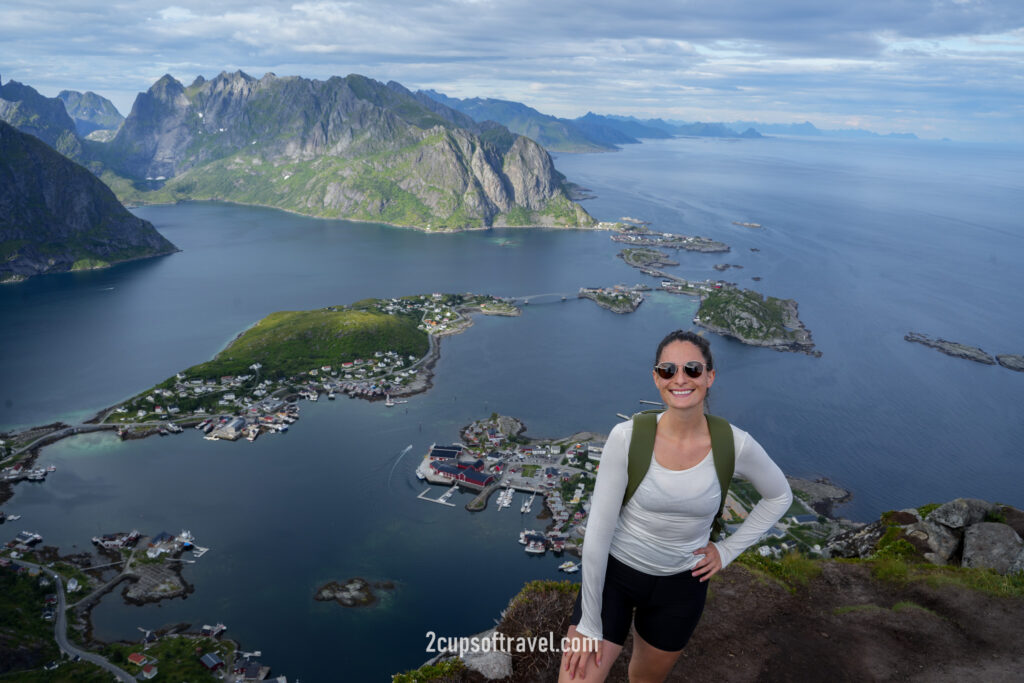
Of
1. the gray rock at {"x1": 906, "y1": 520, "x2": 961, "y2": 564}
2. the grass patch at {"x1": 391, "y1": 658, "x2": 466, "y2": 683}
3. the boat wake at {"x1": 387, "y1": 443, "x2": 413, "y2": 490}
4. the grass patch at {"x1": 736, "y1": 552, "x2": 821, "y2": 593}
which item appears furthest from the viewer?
the boat wake at {"x1": 387, "y1": 443, "x2": 413, "y2": 490}

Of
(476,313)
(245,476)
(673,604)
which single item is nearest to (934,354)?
(476,313)

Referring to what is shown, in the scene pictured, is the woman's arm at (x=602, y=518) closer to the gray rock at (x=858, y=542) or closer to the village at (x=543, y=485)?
the gray rock at (x=858, y=542)

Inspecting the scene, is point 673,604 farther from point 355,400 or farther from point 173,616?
point 355,400

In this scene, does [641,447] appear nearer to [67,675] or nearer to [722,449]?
[722,449]

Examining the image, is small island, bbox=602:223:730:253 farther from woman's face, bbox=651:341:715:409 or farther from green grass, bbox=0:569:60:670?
woman's face, bbox=651:341:715:409

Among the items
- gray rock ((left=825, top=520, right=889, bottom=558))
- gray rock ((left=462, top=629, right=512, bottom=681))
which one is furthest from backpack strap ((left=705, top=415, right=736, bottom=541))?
gray rock ((left=825, top=520, right=889, bottom=558))

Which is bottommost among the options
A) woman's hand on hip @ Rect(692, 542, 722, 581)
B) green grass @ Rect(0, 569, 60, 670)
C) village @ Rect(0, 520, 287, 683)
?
village @ Rect(0, 520, 287, 683)
